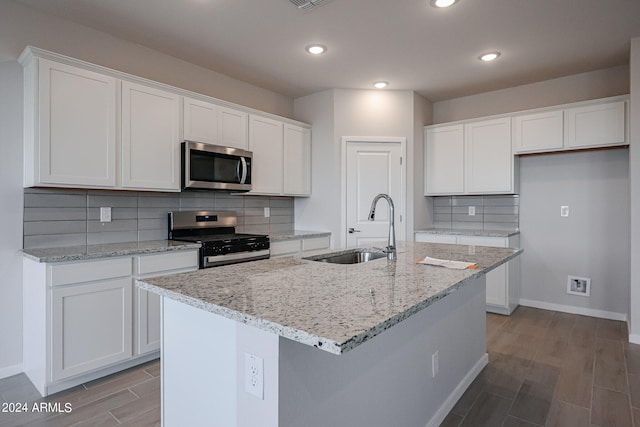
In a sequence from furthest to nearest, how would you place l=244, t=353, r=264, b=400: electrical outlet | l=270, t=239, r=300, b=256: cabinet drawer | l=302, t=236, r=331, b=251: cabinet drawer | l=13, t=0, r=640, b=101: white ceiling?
l=302, t=236, r=331, b=251: cabinet drawer, l=270, t=239, r=300, b=256: cabinet drawer, l=13, t=0, r=640, b=101: white ceiling, l=244, t=353, r=264, b=400: electrical outlet

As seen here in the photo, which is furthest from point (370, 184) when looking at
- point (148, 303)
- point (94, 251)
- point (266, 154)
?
point (94, 251)

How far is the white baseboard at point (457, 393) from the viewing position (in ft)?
6.18

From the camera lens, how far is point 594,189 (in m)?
3.72

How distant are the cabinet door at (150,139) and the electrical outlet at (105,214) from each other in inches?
12.2

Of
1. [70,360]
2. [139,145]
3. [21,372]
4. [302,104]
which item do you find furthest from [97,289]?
[302,104]

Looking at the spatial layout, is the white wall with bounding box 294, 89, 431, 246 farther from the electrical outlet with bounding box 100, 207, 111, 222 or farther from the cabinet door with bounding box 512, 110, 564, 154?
the electrical outlet with bounding box 100, 207, 111, 222

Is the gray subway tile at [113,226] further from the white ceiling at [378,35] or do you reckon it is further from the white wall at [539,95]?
the white wall at [539,95]

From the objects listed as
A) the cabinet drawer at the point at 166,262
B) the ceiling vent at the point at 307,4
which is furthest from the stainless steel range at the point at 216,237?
the ceiling vent at the point at 307,4

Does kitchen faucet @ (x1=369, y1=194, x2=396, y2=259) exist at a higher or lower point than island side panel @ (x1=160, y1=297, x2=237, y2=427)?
higher

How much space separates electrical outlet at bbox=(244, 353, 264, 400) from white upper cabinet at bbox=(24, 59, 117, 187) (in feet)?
6.95

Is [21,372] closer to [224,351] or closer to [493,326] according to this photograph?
[224,351]

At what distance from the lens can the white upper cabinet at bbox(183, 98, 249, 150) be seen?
3.11 metres

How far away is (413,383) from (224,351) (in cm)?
94

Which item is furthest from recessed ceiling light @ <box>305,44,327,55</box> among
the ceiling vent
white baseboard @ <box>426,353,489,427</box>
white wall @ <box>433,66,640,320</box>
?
white baseboard @ <box>426,353,489,427</box>
